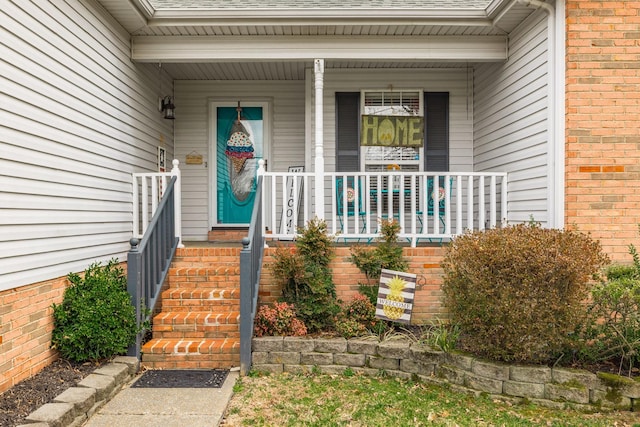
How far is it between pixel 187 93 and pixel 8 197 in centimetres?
441

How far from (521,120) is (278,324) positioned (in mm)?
3785

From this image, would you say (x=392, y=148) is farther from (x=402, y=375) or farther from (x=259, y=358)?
(x=259, y=358)

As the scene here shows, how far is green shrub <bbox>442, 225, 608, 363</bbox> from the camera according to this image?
377cm

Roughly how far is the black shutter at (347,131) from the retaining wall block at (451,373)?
358 centimetres

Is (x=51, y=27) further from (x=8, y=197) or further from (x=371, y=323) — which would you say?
(x=371, y=323)

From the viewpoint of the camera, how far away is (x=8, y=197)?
144 inches

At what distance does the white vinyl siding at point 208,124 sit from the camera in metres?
7.59

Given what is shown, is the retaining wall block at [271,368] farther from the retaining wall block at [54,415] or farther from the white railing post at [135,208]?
the white railing post at [135,208]

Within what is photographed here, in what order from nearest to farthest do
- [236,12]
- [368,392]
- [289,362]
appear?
1. [368,392]
2. [289,362]
3. [236,12]

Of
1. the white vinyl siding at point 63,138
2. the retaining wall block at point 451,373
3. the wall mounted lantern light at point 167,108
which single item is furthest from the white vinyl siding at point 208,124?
the retaining wall block at point 451,373

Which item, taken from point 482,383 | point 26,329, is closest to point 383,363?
point 482,383

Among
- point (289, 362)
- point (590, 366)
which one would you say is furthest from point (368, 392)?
point (590, 366)

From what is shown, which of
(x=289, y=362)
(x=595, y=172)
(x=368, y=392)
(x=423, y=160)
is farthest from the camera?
(x=423, y=160)

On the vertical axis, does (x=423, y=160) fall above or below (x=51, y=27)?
below
